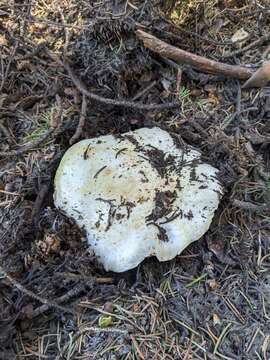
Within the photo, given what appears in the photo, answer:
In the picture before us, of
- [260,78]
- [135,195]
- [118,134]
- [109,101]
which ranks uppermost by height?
[260,78]

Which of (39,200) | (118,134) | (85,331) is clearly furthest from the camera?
(118,134)

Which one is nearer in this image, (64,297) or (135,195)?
(64,297)

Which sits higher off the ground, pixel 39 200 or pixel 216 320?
pixel 39 200

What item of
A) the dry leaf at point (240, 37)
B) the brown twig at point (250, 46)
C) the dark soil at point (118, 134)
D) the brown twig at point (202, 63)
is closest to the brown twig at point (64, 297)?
the dark soil at point (118, 134)

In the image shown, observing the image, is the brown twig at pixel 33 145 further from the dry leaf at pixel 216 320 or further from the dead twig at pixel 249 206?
the dry leaf at pixel 216 320

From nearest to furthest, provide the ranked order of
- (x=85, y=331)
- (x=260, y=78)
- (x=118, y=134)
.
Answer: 1. (x=85, y=331)
2. (x=118, y=134)
3. (x=260, y=78)

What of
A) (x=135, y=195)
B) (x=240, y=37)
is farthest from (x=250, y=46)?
(x=135, y=195)

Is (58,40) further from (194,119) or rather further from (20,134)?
(194,119)

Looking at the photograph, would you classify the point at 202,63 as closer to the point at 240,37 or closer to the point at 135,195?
the point at 240,37
